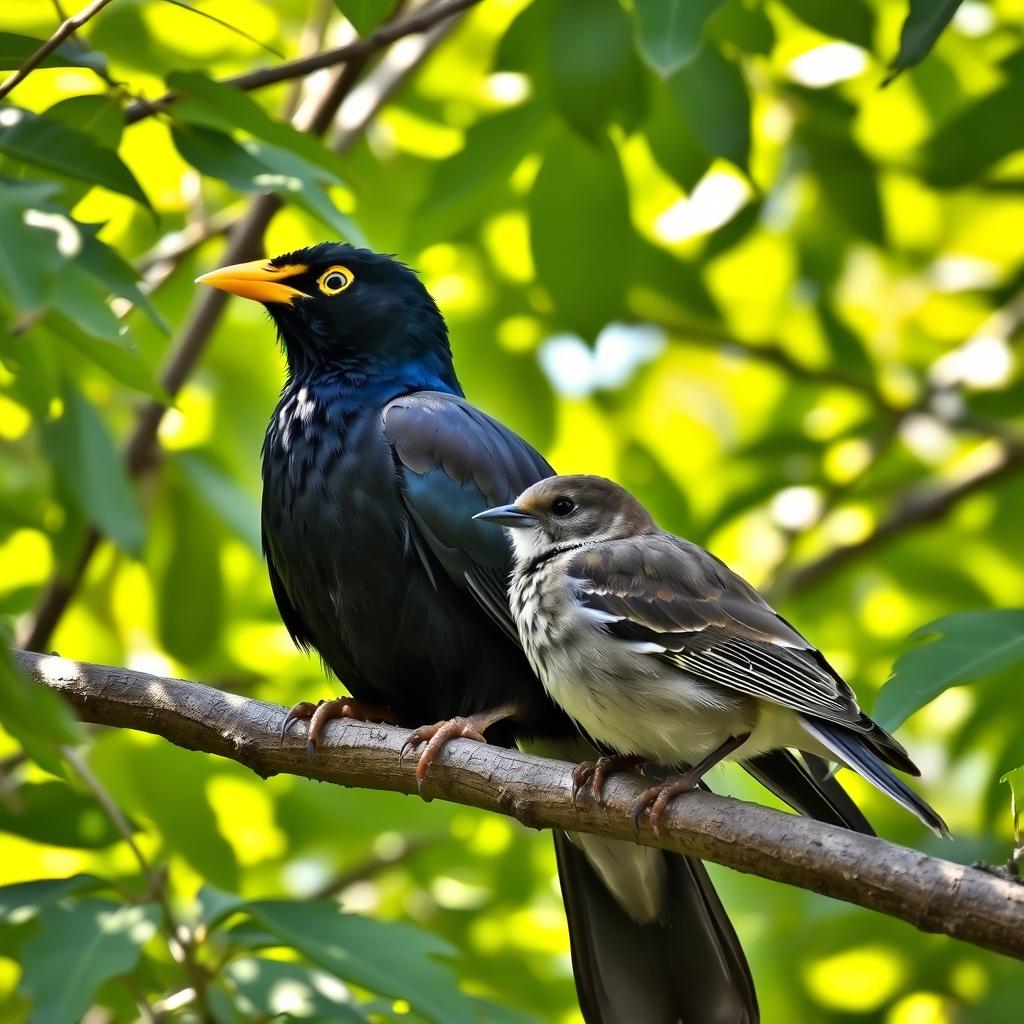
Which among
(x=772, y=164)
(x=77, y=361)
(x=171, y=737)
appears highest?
(x=772, y=164)

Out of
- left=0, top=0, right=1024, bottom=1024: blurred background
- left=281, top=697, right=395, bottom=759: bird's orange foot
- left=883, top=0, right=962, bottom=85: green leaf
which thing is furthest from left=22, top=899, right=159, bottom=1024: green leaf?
left=883, top=0, right=962, bottom=85: green leaf

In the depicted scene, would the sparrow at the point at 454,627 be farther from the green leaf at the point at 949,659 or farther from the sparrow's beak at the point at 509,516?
the green leaf at the point at 949,659

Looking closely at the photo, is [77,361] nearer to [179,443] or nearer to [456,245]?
[179,443]

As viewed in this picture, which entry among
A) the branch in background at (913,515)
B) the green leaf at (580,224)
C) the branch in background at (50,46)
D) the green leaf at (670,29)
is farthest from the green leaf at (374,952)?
the branch in background at (913,515)

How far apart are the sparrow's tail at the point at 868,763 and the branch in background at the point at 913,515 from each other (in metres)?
2.95

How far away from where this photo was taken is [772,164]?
21.6ft

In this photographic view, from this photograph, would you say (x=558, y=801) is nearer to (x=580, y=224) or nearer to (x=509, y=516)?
(x=509, y=516)

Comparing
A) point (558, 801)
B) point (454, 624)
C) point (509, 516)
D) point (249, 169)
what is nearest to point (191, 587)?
point (454, 624)

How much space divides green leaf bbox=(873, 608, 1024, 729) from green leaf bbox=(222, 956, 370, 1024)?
1.69m

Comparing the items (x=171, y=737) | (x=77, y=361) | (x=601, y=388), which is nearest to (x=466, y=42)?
(x=601, y=388)

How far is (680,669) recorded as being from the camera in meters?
3.68

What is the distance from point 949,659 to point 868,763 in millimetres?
310

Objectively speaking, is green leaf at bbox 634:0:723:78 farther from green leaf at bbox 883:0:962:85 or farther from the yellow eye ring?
the yellow eye ring

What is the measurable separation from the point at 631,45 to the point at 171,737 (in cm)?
207
